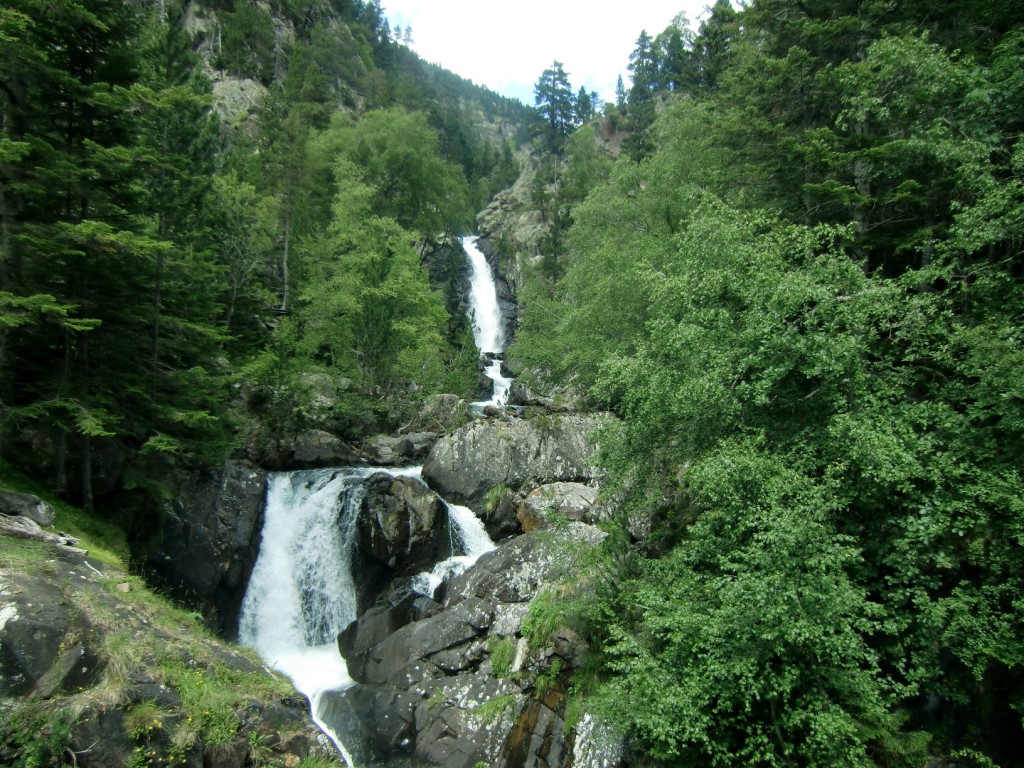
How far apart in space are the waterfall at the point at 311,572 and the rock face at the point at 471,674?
33.5 inches

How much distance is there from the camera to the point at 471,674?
12.5 m

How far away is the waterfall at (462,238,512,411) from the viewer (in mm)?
39750

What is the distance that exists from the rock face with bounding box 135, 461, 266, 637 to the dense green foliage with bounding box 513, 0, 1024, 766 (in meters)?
10.6

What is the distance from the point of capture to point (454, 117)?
2459 inches

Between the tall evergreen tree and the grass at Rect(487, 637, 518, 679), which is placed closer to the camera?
the grass at Rect(487, 637, 518, 679)

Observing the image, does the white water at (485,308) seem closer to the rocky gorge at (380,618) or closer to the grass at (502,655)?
the rocky gorge at (380,618)

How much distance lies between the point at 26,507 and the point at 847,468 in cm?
1448

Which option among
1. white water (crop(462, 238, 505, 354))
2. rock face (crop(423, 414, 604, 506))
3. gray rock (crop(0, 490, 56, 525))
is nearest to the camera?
gray rock (crop(0, 490, 56, 525))

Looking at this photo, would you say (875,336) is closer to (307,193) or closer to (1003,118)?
(1003,118)

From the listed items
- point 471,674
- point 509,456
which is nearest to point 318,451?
point 509,456

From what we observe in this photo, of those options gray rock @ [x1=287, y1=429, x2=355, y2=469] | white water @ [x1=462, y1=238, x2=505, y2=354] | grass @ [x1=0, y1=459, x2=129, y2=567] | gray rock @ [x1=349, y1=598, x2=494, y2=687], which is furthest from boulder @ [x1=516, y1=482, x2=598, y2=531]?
white water @ [x1=462, y1=238, x2=505, y2=354]

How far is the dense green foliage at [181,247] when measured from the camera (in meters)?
11.3

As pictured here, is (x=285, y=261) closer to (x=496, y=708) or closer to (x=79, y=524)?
(x=79, y=524)

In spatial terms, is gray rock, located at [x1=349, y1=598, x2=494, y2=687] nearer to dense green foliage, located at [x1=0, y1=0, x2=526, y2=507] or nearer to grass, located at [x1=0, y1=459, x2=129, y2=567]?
grass, located at [x1=0, y1=459, x2=129, y2=567]
